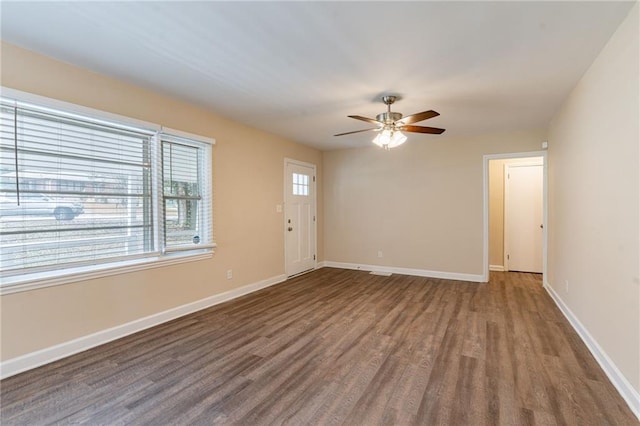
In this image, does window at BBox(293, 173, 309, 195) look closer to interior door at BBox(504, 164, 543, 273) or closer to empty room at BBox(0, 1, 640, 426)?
empty room at BBox(0, 1, 640, 426)

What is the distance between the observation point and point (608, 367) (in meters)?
2.20

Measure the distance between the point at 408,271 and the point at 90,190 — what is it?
4802mm

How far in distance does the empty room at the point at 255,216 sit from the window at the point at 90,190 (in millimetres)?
17

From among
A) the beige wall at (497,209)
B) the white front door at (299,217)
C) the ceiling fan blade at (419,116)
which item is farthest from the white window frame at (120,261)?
the beige wall at (497,209)

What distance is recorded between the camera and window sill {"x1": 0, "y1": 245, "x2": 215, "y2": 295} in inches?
89.9

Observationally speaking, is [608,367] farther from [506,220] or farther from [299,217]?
[299,217]

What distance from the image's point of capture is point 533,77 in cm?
279

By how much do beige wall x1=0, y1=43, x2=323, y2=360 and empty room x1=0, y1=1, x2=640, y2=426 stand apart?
0.02 m

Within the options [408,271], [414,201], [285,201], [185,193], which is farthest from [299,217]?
[185,193]

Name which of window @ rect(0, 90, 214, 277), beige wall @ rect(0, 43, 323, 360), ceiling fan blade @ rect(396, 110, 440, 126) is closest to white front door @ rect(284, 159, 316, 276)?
beige wall @ rect(0, 43, 323, 360)

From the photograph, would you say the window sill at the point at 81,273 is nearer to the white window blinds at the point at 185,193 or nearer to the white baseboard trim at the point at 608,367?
the white window blinds at the point at 185,193

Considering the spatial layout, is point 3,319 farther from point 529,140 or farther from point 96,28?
point 529,140

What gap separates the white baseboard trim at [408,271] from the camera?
5069 millimetres

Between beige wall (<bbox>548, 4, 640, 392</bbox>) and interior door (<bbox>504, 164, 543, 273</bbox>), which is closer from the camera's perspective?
beige wall (<bbox>548, 4, 640, 392</bbox>)
